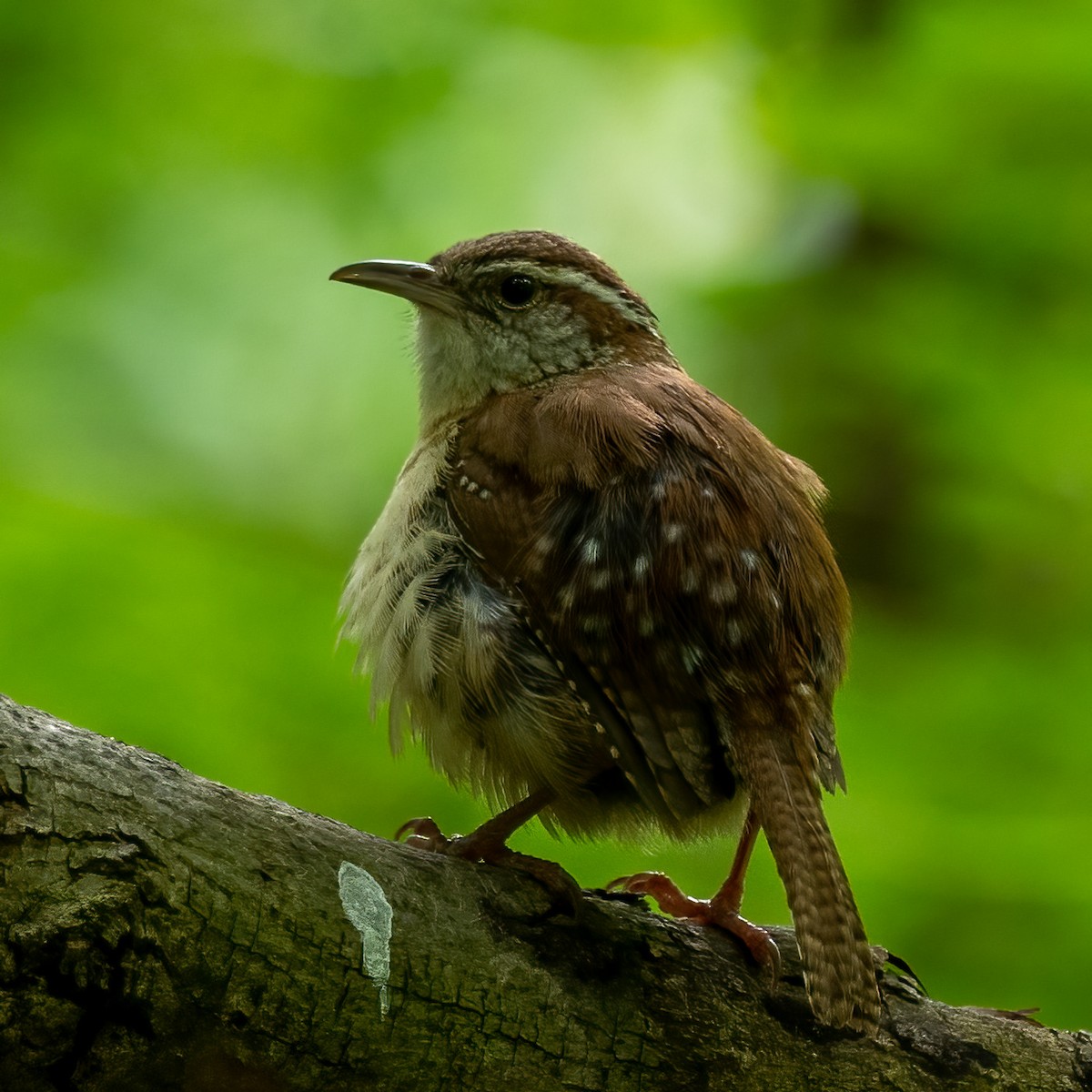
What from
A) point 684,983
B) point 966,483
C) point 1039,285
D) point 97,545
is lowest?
point 684,983

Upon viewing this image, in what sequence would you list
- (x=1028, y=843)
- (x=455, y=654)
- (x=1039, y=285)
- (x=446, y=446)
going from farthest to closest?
(x=1039, y=285), (x=1028, y=843), (x=446, y=446), (x=455, y=654)

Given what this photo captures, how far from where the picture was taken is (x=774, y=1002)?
2.97 meters

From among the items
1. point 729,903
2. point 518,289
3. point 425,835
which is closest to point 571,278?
point 518,289

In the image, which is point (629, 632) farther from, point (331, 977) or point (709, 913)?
point (331, 977)

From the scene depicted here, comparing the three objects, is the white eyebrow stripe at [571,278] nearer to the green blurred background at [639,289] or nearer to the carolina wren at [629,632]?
the carolina wren at [629,632]

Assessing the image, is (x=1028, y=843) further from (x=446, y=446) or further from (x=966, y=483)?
(x=446, y=446)

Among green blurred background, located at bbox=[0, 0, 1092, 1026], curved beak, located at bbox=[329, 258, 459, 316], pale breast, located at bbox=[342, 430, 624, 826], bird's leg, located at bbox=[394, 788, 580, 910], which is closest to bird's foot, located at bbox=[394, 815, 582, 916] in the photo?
bird's leg, located at bbox=[394, 788, 580, 910]

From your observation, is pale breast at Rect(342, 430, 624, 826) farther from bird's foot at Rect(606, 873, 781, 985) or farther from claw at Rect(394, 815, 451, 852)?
bird's foot at Rect(606, 873, 781, 985)

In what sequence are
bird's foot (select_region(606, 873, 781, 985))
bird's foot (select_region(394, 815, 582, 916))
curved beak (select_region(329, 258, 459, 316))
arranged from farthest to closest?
curved beak (select_region(329, 258, 459, 316)), bird's foot (select_region(606, 873, 781, 985)), bird's foot (select_region(394, 815, 582, 916))

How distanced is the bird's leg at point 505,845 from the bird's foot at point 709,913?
1.27 feet

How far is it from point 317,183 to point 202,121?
18.5 inches

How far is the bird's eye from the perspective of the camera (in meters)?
4.07

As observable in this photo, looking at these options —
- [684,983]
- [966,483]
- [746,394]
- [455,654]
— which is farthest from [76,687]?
[966,483]

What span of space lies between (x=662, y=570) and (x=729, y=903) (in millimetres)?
896
